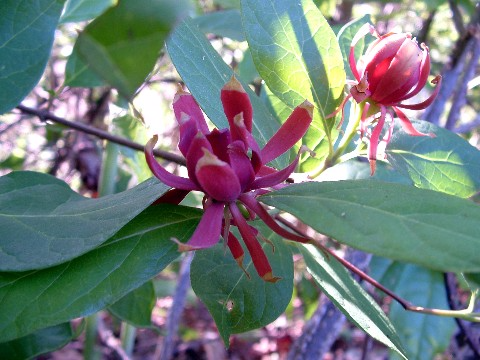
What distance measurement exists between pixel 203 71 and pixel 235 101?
0.17 meters

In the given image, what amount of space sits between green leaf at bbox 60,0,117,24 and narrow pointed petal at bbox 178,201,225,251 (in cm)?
98

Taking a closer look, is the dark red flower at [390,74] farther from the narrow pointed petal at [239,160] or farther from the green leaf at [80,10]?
the green leaf at [80,10]

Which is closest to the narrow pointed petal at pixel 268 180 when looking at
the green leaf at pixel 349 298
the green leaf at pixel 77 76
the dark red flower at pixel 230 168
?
the dark red flower at pixel 230 168

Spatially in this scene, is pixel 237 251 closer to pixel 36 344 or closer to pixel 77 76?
pixel 36 344

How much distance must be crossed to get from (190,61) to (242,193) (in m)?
0.27

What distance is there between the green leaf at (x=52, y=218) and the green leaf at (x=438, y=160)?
491mm

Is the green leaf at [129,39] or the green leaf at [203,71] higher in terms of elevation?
the green leaf at [129,39]

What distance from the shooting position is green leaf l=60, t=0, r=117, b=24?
145 centimetres

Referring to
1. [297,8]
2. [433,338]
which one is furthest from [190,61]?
[433,338]

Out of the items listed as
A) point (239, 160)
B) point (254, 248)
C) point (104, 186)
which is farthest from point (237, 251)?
point (104, 186)

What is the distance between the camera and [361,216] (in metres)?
0.56

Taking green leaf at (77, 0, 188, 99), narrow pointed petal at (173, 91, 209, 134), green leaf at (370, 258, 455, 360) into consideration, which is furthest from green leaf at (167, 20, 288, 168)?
green leaf at (370, 258, 455, 360)

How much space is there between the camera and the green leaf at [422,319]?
150 cm

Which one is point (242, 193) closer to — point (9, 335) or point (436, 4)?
point (9, 335)
